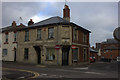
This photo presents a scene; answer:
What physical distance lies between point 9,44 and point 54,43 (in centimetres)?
1346

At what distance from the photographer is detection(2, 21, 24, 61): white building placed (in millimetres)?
28938

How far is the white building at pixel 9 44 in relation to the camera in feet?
94.9

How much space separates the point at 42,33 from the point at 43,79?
15207mm

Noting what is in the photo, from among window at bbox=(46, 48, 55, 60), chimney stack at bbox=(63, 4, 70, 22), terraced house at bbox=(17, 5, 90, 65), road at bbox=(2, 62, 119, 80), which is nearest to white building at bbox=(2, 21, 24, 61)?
terraced house at bbox=(17, 5, 90, 65)

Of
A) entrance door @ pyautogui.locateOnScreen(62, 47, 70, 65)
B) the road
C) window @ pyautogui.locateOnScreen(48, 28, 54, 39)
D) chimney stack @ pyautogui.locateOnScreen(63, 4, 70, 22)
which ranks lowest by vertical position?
the road

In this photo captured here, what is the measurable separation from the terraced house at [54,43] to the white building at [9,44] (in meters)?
1.94

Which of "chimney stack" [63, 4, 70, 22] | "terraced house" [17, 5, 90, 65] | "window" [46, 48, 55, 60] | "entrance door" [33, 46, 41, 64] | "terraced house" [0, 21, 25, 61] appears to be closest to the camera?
"terraced house" [17, 5, 90, 65]

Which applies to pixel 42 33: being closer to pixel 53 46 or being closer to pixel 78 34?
pixel 53 46

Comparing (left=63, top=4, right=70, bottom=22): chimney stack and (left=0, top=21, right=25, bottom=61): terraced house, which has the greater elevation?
(left=63, top=4, right=70, bottom=22): chimney stack

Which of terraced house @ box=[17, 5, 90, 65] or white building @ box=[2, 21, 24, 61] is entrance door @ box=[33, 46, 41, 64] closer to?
terraced house @ box=[17, 5, 90, 65]

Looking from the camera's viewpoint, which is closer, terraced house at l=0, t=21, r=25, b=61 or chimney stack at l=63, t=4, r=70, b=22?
chimney stack at l=63, t=4, r=70, b=22

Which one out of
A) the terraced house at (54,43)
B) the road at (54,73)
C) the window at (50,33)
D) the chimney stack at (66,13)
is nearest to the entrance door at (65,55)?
the terraced house at (54,43)

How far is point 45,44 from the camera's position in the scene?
23.2m

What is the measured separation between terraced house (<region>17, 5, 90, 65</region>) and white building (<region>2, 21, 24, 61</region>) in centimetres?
194
